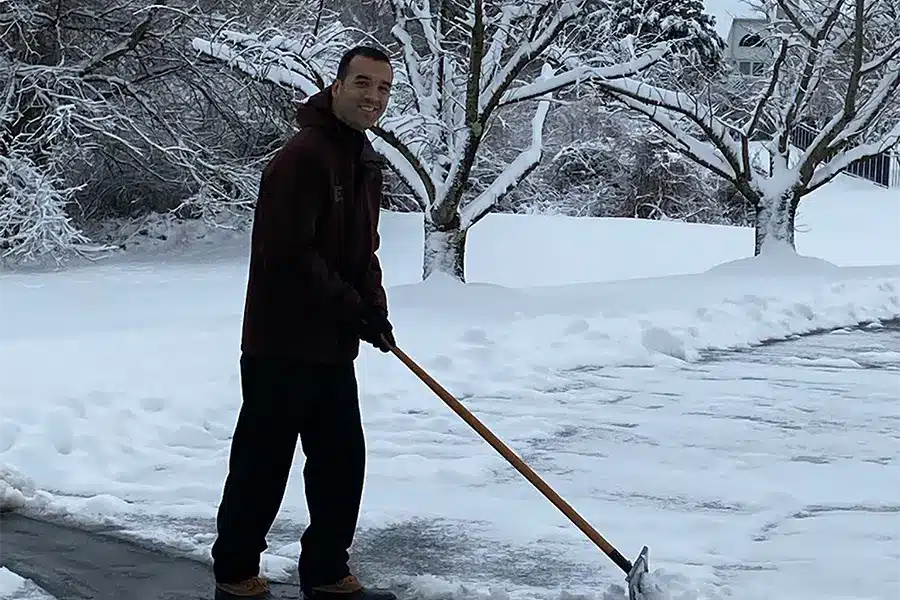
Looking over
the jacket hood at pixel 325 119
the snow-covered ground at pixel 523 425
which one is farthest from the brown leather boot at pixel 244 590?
the jacket hood at pixel 325 119

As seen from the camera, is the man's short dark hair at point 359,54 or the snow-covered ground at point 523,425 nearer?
the man's short dark hair at point 359,54

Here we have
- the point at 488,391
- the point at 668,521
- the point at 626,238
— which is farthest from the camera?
the point at 626,238

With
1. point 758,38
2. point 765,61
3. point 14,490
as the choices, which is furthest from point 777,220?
point 14,490

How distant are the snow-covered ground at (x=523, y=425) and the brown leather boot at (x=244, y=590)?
14.3 inches

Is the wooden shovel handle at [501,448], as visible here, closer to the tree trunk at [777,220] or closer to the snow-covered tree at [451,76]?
the snow-covered tree at [451,76]

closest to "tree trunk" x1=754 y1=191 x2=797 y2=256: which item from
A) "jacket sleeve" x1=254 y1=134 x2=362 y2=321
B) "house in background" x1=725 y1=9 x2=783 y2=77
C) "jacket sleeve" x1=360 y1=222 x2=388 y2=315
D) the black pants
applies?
"house in background" x1=725 y1=9 x2=783 y2=77

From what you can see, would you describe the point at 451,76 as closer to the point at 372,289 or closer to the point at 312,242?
the point at 372,289

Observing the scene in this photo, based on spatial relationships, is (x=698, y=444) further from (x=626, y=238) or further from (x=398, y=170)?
(x=626, y=238)

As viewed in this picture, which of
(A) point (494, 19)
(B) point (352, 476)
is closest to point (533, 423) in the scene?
(B) point (352, 476)

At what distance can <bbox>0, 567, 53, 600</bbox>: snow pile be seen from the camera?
4289 mm

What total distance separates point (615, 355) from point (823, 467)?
2.98m

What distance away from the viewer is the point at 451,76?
12055 millimetres

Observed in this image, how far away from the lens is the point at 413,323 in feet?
31.5

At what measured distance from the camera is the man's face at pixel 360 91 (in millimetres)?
3908
